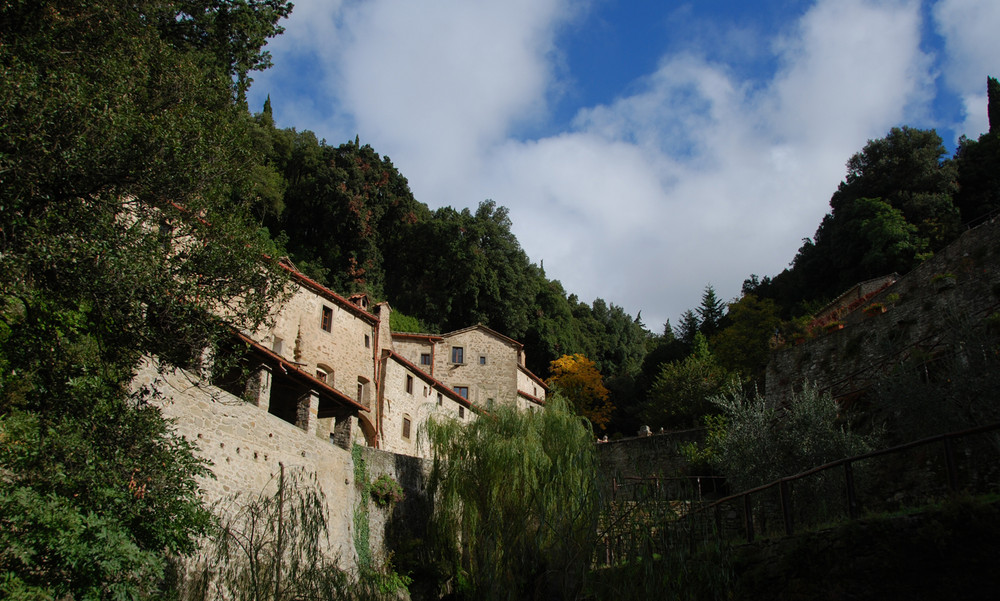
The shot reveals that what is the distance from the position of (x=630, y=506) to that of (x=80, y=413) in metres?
9.34

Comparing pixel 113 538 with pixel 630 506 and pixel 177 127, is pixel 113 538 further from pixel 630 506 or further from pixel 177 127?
pixel 630 506

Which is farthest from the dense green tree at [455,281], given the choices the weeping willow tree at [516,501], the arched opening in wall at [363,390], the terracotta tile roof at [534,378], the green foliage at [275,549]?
the green foliage at [275,549]

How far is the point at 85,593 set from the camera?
9.31 m

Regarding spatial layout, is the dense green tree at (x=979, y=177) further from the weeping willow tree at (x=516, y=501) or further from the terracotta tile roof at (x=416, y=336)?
the weeping willow tree at (x=516, y=501)

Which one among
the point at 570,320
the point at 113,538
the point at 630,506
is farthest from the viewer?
the point at 570,320

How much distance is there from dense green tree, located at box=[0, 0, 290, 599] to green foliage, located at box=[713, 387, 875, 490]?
1194 centimetres

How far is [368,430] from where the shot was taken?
28.2 m

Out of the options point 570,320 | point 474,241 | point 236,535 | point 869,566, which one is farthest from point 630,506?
point 570,320

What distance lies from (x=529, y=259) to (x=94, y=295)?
159ft

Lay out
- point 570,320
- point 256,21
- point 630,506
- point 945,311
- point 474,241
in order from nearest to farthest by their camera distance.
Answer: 1. point 630,506
2. point 945,311
3. point 256,21
4. point 474,241
5. point 570,320

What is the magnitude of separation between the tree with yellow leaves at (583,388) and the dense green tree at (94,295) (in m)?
35.2

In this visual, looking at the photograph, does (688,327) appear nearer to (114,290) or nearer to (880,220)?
(880,220)

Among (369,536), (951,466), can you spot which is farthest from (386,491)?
(951,466)

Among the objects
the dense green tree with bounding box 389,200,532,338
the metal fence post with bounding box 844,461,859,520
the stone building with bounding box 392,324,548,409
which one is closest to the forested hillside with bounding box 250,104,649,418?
the dense green tree with bounding box 389,200,532,338
